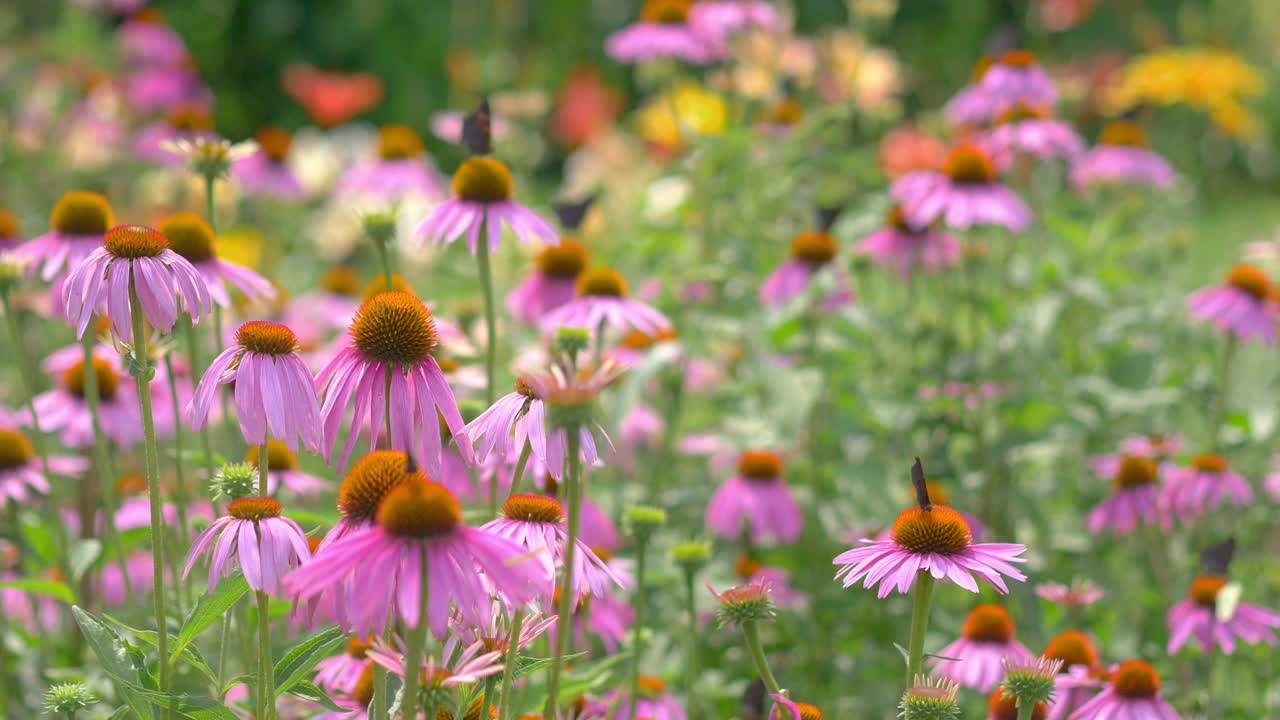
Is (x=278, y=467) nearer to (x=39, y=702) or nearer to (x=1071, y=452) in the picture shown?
(x=39, y=702)

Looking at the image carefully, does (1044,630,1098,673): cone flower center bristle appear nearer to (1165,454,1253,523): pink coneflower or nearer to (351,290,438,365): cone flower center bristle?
(1165,454,1253,523): pink coneflower

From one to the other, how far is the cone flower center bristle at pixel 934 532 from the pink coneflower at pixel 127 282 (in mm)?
788

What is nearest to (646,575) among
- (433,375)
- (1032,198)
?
(433,375)

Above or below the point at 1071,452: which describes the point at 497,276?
above

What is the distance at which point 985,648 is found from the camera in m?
1.69

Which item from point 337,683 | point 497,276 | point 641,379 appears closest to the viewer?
point 337,683

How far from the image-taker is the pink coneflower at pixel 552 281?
249 centimetres

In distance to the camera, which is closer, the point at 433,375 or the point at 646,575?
the point at 433,375

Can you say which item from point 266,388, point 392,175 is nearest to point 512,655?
point 266,388

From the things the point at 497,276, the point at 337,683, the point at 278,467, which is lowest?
the point at 337,683

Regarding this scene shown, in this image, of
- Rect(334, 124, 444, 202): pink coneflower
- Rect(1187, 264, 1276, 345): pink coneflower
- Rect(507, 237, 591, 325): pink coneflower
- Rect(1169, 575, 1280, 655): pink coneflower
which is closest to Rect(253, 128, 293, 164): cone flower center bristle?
Rect(334, 124, 444, 202): pink coneflower

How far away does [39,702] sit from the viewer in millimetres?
2145

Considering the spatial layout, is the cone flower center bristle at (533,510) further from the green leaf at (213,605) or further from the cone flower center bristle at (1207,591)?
the cone flower center bristle at (1207,591)

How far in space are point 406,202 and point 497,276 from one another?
33.0 inches
